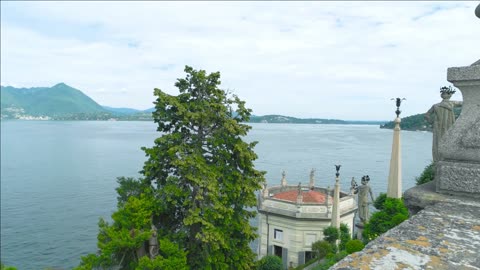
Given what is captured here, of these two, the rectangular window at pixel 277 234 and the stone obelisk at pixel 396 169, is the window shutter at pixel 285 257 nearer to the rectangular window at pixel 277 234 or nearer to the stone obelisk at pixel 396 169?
the rectangular window at pixel 277 234

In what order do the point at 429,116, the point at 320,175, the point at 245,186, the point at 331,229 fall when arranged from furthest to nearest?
the point at 320,175
the point at 331,229
the point at 245,186
the point at 429,116

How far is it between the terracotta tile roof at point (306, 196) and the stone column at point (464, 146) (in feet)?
91.2

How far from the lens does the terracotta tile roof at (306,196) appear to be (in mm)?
31817

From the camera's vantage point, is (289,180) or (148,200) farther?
(289,180)

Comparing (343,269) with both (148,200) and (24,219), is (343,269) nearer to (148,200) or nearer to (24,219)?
(148,200)

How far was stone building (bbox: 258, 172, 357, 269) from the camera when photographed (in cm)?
3047

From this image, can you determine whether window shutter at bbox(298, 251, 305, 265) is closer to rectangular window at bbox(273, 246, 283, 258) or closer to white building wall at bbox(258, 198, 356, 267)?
white building wall at bbox(258, 198, 356, 267)

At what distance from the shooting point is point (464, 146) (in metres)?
3.91

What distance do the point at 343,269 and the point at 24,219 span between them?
5416cm

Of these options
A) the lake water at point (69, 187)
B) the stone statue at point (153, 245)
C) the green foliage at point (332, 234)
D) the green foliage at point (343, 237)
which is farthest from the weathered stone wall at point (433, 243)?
the lake water at point (69, 187)

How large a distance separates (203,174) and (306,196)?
1890 cm

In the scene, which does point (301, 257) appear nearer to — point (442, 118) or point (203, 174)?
point (203, 174)

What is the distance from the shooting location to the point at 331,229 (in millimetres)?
26562

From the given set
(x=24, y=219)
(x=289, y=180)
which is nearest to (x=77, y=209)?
(x=24, y=219)
